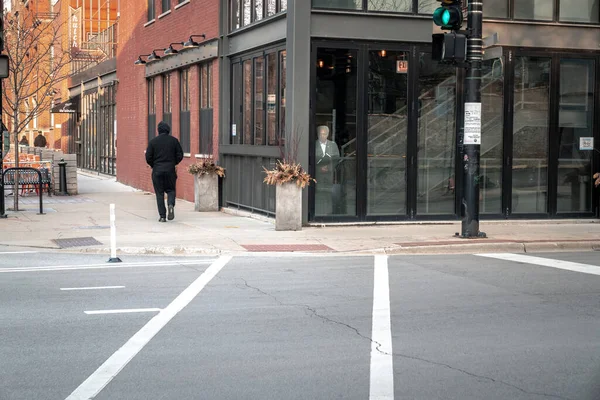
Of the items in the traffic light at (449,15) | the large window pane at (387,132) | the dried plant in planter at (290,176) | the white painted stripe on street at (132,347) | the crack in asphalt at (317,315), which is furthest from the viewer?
the large window pane at (387,132)

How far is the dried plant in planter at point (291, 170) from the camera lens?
16402mm

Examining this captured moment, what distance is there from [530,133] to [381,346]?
11872 millimetres

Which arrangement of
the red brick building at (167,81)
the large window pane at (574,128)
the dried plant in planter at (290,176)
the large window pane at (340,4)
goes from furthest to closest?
the red brick building at (167,81), the large window pane at (574,128), the large window pane at (340,4), the dried plant in planter at (290,176)

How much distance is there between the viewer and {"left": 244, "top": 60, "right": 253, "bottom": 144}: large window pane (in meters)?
20.3

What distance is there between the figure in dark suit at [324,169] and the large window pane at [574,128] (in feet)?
16.0

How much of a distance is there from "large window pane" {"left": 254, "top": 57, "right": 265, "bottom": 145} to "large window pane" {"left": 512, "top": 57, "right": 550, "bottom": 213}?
5.30 metres

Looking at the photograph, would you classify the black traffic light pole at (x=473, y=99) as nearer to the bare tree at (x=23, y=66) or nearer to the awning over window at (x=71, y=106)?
the bare tree at (x=23, y=66)

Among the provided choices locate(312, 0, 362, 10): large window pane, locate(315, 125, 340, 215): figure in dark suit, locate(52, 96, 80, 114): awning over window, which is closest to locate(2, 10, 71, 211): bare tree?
locate(315, 125, 340, 215): figure in dark suit

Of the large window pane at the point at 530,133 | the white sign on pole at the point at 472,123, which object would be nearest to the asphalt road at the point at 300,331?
the white sign on pole at the point at 472,123

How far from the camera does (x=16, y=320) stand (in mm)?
8602

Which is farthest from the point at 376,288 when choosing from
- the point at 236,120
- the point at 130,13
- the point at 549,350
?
the point at 130,13

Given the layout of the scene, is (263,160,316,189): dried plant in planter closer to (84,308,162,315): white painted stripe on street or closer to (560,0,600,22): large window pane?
(560,0,600,22): large window pane

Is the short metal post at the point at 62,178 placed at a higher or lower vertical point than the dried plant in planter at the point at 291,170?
lower

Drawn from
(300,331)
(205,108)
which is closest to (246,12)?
(205,108)
